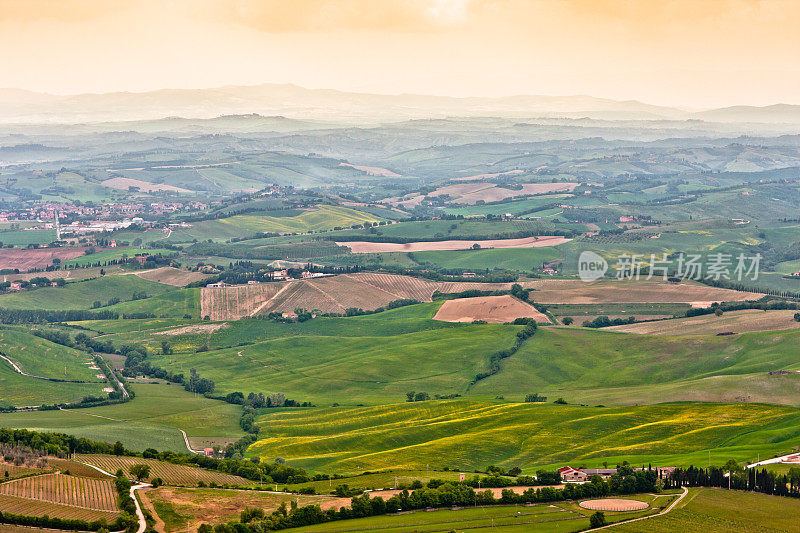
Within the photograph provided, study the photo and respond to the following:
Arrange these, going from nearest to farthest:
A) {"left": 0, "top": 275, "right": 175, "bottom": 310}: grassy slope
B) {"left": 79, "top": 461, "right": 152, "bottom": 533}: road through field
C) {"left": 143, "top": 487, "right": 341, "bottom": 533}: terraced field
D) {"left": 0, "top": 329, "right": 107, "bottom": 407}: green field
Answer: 1. {"left": 79, "top": 461, "right": 152, "bottom": 533}: road through field
2. {"left": 143, "top": 487, "right": 341, "bottom": 533}: terraced field
3. {"left": 0, "top": 329, "right": 107, "bottom": 407}: green field
4. {"left": 0, "top": 275, "right": 175, "bottom": 310}: grassy slope

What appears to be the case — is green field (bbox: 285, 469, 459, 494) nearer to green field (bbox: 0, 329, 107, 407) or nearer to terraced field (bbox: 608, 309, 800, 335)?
green field (bbox: 0, 329, 107, 407)

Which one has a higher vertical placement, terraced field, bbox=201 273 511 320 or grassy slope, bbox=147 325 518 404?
terraced field, bbox=201 273 511 320

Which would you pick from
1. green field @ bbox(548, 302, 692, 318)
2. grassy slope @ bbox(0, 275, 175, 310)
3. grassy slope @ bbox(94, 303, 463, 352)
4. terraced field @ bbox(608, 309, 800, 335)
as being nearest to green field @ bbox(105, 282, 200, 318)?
grassy slope @ bbox(0, 275, 175, 310)

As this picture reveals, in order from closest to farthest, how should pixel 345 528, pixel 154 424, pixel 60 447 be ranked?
pixel 345 528 → pixel 60 447 → pixel 154 424

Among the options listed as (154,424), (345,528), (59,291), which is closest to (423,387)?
(154,424)

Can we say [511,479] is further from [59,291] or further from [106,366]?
[59,291]

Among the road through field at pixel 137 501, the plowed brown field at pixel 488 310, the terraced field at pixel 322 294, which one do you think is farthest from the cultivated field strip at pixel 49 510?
the terraced field at pixel 322 294
